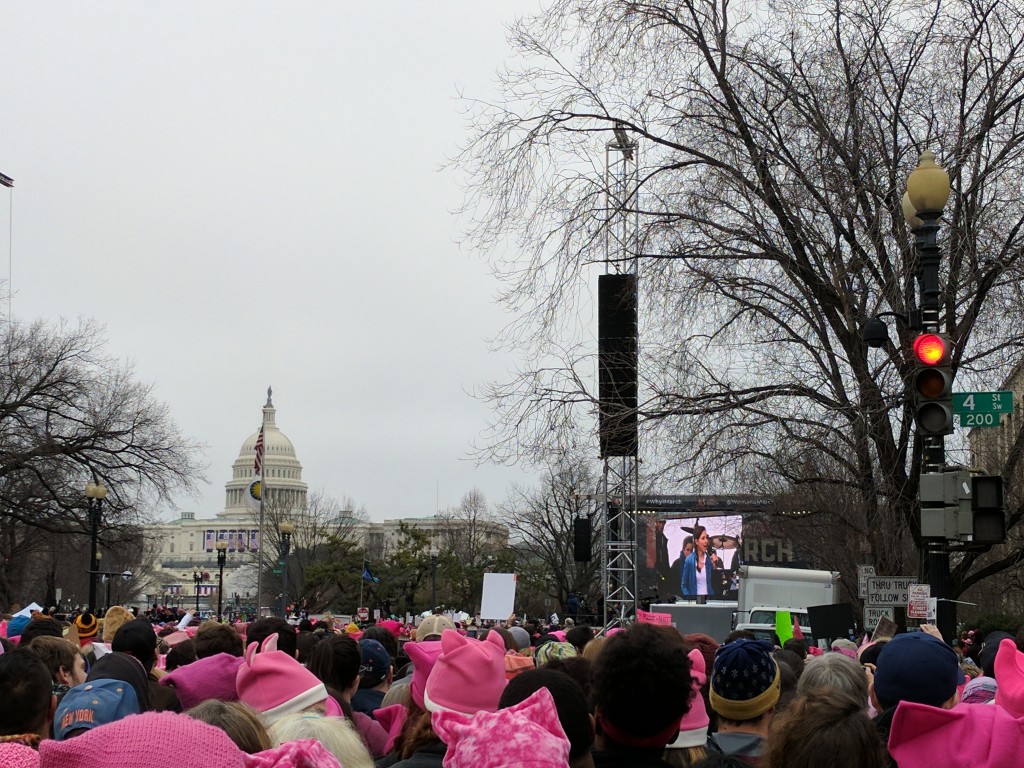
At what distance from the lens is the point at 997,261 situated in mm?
14445

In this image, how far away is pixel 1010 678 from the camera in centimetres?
511

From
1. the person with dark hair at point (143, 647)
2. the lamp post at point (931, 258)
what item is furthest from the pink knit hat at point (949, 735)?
the lamp post at point (931, 258)

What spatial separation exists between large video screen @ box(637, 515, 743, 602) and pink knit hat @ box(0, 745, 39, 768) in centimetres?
6181

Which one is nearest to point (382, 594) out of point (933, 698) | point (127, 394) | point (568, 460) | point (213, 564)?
point (127, 394)

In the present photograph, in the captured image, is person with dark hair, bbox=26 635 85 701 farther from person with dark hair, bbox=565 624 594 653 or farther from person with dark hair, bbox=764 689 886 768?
person with dark hair, bbox=565 624 594 653

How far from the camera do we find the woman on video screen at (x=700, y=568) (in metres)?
66.9

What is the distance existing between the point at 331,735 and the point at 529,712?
1131mm

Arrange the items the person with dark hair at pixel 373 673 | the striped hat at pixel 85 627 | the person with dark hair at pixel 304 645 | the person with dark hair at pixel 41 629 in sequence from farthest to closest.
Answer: the striped hat at pixel 85 627, the person with dark hair at pixel 304 645, the person with dark hair at pixel 41 629, the person with dark hair at pixel 373 673

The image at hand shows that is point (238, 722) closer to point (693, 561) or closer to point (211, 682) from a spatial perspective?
point (211, 682)

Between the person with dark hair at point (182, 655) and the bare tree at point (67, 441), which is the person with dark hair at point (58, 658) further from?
the bare tree at point (67, 441)

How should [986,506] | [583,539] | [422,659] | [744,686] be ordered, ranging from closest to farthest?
[744,686] → [422,659] → [986,506] → [583,539]

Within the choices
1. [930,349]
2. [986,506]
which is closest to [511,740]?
[930,349]

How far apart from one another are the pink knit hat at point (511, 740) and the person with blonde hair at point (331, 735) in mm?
910

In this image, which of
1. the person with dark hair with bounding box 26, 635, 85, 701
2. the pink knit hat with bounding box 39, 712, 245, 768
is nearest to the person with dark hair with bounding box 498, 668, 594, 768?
the pink knit hat with bounding box 39, 712, 245, 768
